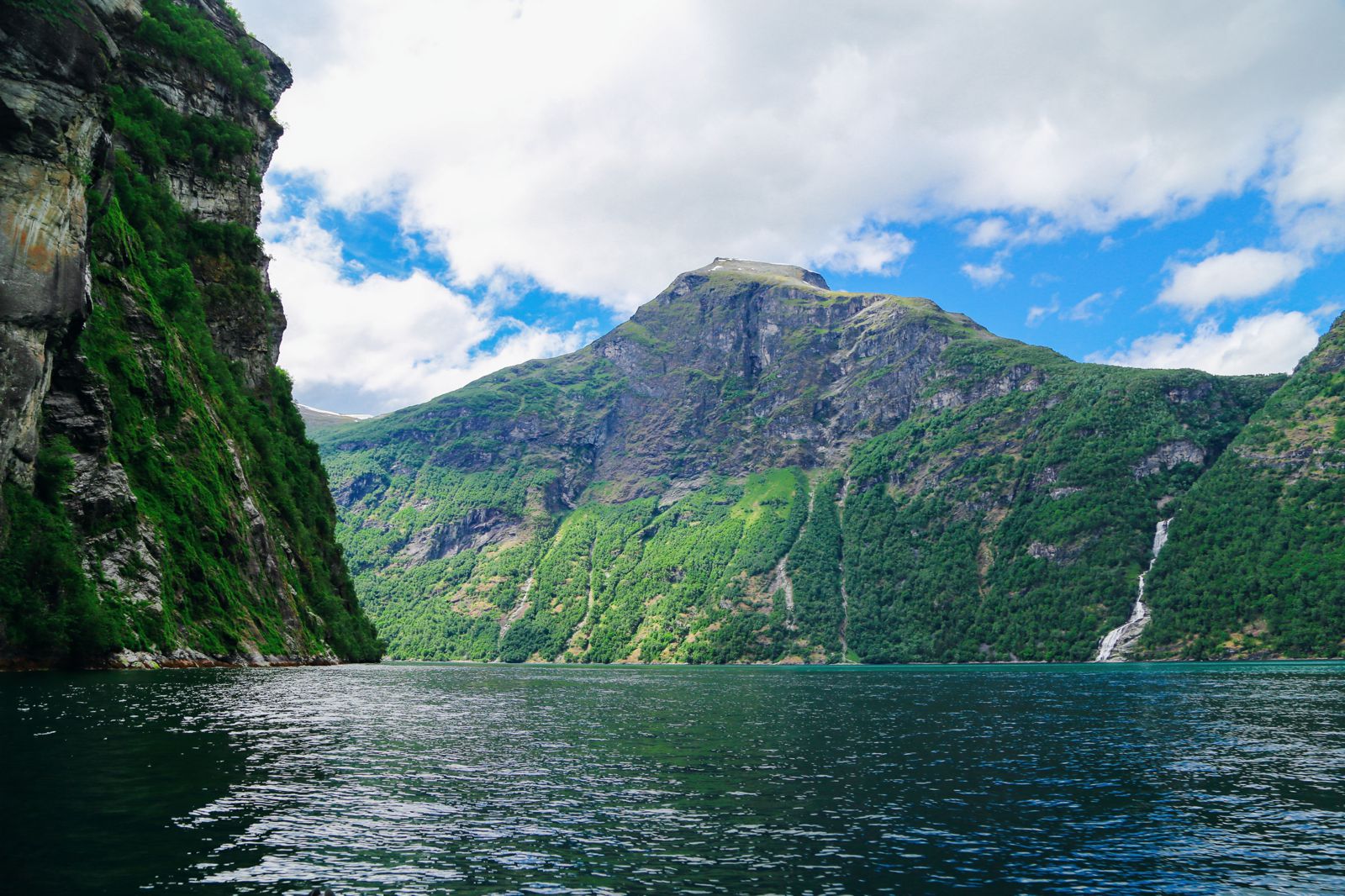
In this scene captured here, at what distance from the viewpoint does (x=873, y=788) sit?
3009 cm

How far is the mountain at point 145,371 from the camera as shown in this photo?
181 ft

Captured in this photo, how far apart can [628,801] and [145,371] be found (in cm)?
7150

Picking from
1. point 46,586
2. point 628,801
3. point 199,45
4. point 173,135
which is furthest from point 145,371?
point 628,801

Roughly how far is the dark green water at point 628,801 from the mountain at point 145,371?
10532 mm

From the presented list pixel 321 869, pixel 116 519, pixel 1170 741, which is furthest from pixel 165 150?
pixel 1170 741

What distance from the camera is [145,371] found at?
247 feet

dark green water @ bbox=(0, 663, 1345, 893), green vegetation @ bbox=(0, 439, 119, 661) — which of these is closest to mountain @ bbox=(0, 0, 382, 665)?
green vegetation @ bbox=(0, 439, 119, 661)

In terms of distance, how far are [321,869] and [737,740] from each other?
29342 mm

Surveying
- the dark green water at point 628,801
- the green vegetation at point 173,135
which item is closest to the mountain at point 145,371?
the green vegetation at point 173,135

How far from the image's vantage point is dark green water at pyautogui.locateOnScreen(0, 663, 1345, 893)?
1842 cm

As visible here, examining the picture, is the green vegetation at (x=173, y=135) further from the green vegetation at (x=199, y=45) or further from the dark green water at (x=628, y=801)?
the dark green water at (x=628, y=801)

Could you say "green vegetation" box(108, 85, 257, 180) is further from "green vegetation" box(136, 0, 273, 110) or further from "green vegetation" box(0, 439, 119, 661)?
"green vegetation" box(0, 439, 119, 661)

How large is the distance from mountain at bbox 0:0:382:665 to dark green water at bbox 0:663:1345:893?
34.6 feet

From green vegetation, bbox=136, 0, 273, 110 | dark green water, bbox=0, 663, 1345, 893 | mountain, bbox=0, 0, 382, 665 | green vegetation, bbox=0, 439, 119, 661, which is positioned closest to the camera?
dark green water, bbox=0, 663, 1345, 893
